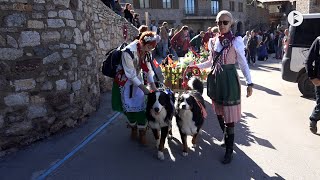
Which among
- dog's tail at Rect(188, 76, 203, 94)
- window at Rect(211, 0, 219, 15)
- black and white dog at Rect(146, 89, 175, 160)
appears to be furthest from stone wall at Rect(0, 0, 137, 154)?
window at Rect(211, 0, 219, 15)

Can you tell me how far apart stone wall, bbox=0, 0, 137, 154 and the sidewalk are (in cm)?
17

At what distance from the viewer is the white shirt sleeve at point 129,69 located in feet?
16.6

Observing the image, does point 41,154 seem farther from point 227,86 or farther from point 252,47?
point 252,47

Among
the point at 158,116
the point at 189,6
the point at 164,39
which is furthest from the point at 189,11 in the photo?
the point at 158,116

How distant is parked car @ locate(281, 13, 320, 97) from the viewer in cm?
894

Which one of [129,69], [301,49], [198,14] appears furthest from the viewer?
[198,14]

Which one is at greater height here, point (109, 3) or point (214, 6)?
point (214, 6)

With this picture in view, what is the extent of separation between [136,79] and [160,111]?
0.64 meters

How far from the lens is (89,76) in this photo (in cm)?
705

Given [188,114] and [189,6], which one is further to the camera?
[189,6]

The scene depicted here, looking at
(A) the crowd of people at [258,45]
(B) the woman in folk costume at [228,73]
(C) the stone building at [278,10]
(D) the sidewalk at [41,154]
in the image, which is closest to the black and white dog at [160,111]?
(B) the woman in folk costume at [228,73]

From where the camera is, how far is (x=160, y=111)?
4781mm

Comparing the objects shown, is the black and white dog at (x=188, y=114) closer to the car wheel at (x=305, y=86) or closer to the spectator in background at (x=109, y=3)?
the car wheel at (x=305, y=86)

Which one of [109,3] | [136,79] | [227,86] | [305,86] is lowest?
[305,86]
